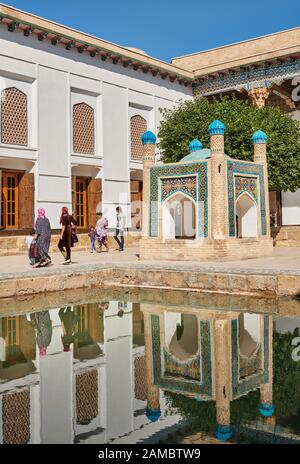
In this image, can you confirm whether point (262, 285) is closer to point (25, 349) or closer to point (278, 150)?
point (25, 349)

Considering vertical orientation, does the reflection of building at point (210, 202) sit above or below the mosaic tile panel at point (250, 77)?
below

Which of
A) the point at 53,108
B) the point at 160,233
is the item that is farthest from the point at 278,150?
the point at 53,108

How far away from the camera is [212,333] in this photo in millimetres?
6184

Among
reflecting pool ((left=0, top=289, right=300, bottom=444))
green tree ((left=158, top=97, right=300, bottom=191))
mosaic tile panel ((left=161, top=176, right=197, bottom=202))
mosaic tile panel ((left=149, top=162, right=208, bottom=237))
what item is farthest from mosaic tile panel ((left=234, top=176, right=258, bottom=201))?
reflecting pool ((left=0, top=289, right=300, bottom=444))

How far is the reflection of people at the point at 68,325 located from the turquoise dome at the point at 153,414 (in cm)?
211

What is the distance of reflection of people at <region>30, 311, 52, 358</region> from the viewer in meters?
5.81

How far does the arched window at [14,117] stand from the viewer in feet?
51.2

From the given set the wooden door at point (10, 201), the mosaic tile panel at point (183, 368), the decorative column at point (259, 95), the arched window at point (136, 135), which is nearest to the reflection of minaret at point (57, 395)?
the mosaic tile panel at point (183, 368)

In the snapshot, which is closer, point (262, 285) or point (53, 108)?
point (262, 285)

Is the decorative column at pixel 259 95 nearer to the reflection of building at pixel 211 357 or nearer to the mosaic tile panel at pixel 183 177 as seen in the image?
the mosaic tile panel at pixel 183 177

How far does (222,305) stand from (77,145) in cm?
1087

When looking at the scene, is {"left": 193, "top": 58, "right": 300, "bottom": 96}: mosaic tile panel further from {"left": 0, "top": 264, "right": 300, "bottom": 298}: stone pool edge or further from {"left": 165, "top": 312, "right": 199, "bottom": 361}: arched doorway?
{"left": 165, "top": 312, "right": 199, "bottom": 361}: arched doorway

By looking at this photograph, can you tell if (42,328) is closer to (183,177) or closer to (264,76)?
(183,177)

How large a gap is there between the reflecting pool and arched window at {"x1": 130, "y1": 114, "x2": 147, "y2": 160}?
40.3 feet
